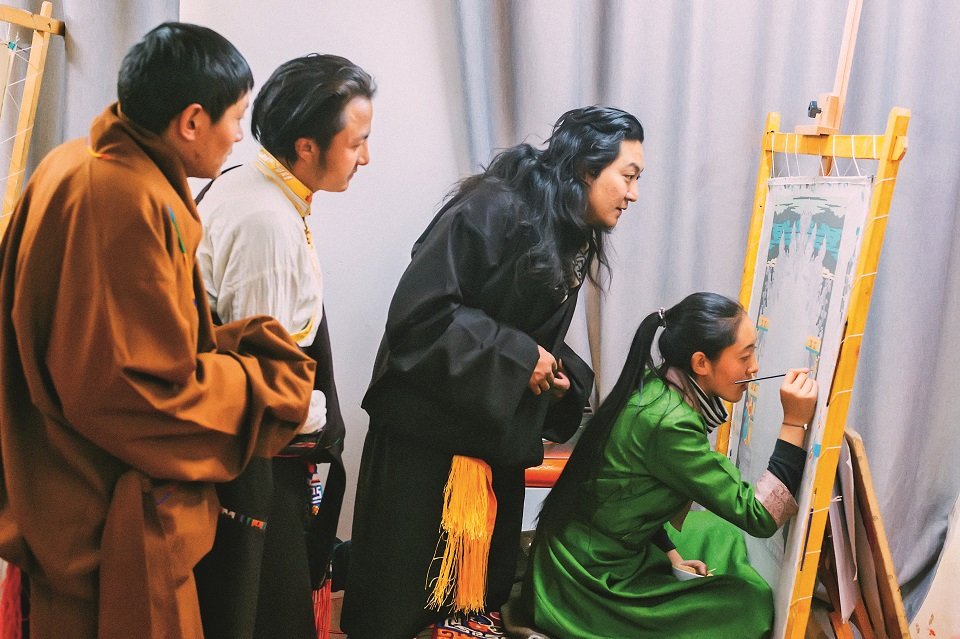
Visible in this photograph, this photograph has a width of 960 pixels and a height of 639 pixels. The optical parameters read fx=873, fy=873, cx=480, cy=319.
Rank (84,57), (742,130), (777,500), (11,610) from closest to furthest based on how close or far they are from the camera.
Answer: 1. (11,610)
2. (777,500)
3. (84,57)
4. (742,130)

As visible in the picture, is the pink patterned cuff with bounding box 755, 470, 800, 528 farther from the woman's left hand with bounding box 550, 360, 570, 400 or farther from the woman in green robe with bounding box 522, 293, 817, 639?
the woman's left hand with bounding box 550, 360, 570, 400

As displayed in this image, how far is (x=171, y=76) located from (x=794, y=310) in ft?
3.98

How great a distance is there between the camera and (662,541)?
184cm

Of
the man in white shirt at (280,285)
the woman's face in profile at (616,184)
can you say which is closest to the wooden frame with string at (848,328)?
the woman's face in profile at (616,184)

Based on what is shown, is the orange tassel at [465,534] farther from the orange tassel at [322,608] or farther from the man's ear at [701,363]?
the man's ear at [701,363]

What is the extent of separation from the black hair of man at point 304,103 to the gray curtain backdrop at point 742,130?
76 cm

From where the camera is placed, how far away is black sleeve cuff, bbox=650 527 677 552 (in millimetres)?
1836

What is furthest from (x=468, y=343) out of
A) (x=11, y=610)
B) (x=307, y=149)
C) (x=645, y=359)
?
(x=11, y=610)

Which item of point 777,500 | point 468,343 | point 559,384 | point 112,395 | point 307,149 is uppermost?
point 307,149

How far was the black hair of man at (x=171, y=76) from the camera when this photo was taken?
1.09 metres

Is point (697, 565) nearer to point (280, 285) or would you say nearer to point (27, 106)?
point (280, 285)

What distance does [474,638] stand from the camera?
1.75 m

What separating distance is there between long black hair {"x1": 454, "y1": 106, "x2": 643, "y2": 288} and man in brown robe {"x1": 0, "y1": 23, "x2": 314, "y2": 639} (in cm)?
66

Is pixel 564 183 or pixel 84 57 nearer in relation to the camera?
pixel 564 183
